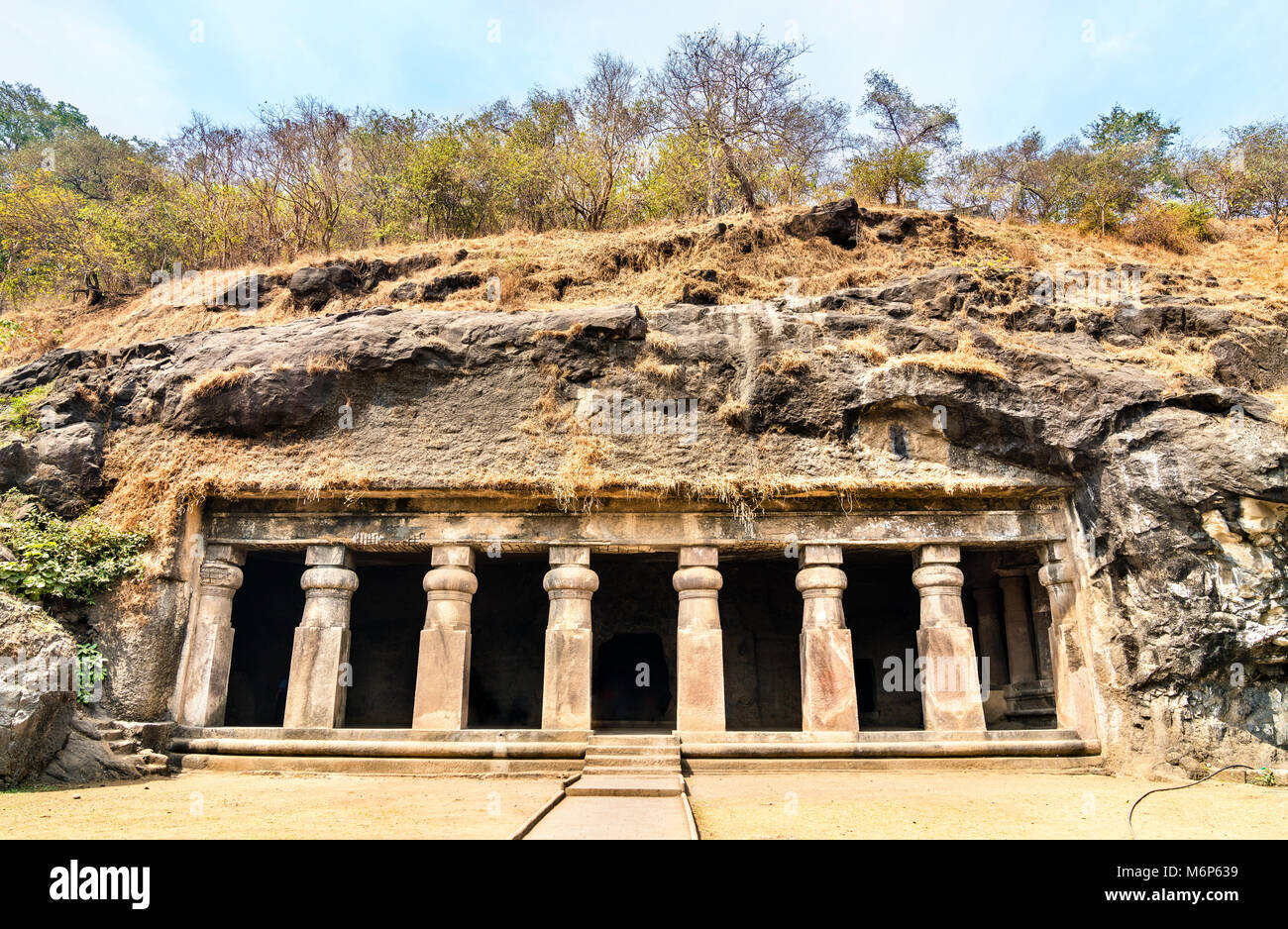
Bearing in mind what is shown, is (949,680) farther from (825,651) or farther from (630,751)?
(630,751)

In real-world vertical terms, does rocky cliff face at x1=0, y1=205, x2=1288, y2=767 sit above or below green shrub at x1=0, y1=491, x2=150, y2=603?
above

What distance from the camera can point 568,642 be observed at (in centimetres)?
908

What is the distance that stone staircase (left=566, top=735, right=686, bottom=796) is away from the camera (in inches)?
273

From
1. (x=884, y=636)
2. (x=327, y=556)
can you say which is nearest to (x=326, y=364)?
(x=327, y=556)

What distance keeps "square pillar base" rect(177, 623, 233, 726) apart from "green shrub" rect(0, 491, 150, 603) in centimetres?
102

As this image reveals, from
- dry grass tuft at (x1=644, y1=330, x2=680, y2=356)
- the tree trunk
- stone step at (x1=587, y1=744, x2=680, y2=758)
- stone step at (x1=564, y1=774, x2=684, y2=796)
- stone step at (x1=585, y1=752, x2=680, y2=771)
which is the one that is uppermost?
the tree trunk

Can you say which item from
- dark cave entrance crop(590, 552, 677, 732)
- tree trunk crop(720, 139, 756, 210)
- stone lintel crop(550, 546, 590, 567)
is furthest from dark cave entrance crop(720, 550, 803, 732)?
tree trunk crop(720, 139, 756, 210)

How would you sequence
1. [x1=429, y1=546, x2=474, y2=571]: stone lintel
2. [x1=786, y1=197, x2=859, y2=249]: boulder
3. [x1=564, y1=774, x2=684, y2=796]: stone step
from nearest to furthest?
[x1=564, y1=774, x2=684, y2=796]: stone step → [x1=429, y1=546, x2=474, y2=571]: stone lintel → [x1=786, y1=197, x2=859, y2=249]: boulder

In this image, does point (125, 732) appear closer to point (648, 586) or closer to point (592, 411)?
point (592, 411)

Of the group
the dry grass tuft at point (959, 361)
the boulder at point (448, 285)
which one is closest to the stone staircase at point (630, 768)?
the dry grass tuft at point (959, 361)

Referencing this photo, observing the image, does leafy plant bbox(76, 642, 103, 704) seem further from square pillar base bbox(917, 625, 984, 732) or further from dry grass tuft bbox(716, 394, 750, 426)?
square pillar base bbox(917, 625, 984, 732)

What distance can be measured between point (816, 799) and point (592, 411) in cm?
466

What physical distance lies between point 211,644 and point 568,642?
3.86m

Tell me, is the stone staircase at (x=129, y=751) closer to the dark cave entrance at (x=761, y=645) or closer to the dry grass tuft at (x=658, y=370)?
the dry grass tuft at (x=658, y=370)
